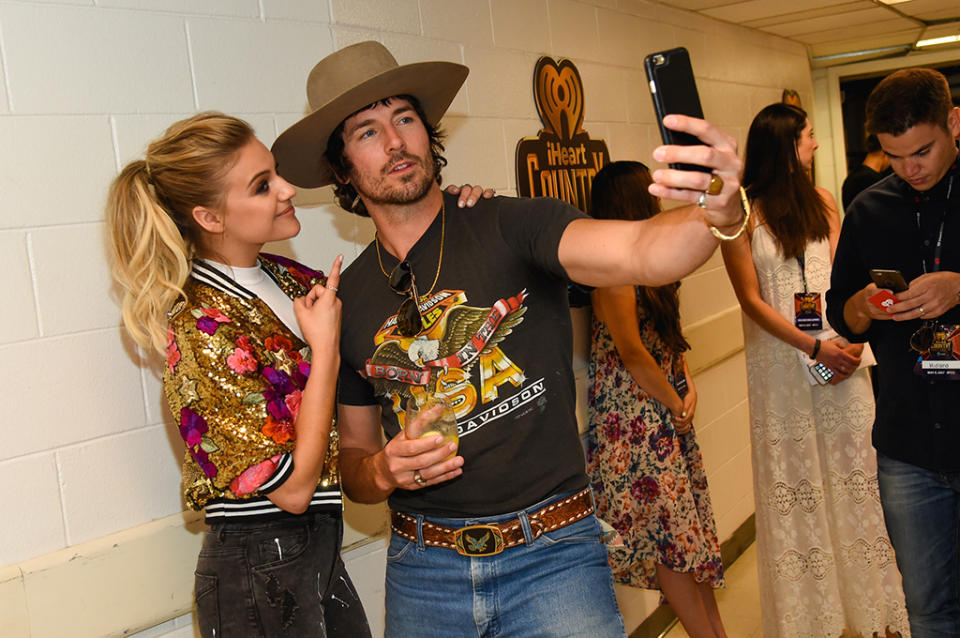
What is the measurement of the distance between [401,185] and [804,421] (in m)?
2.01

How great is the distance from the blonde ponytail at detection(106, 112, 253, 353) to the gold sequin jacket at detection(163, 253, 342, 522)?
0.05 meters

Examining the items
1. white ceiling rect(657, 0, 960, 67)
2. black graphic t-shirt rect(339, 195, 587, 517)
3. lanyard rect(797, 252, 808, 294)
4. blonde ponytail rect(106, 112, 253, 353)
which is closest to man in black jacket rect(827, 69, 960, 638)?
lanyard rect(797, 252, 808, 294)

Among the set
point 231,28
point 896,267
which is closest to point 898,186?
point 896,267

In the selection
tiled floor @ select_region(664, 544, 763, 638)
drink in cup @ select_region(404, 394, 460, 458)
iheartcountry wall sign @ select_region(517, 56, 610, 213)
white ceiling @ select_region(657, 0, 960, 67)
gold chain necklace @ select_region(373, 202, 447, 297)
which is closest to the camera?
drink in cup @ select_region(404, 394, 460, 458)

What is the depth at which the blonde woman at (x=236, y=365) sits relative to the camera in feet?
5.40

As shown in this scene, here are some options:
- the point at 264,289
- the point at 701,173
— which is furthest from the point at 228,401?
the point at 701,173

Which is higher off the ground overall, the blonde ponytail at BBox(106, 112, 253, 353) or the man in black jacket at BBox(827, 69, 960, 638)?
the blonde ponytail at BBox(106, 112, 253, 353)

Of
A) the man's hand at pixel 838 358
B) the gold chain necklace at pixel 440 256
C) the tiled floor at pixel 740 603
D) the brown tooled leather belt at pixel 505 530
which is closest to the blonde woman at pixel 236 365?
the gold chain necklace at pixel 440 256

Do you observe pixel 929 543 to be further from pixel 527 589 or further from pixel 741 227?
pixel 741 227

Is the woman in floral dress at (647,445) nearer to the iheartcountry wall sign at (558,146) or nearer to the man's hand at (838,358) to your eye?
the iheartcountry wall sign at (558,146)

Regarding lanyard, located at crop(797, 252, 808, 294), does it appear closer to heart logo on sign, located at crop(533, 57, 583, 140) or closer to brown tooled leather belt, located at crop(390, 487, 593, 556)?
heart logo on sign, located at crop(533, 57, 583, 140)

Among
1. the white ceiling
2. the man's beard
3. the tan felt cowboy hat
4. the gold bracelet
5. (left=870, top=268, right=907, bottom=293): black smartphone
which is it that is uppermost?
the white ceiling

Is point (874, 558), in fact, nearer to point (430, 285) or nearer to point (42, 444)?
point (430, 285)

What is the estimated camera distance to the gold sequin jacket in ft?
5.37
